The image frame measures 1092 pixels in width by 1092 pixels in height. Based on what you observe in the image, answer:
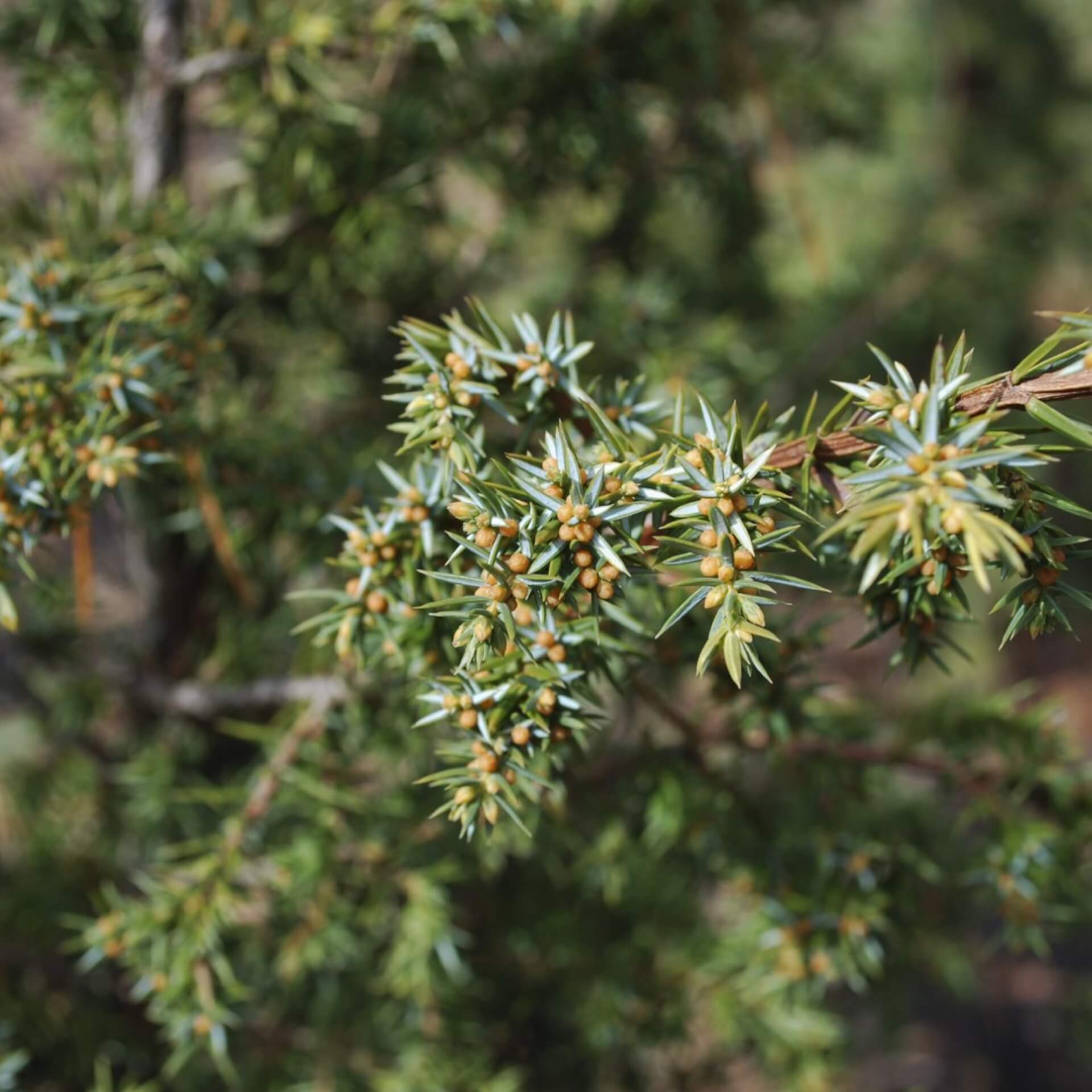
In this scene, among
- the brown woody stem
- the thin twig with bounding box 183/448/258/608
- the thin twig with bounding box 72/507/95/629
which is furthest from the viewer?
the thin twig with bounding box 72/507/95/629

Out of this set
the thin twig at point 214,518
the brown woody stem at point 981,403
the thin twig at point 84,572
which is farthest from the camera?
the thin twig at point 84,572

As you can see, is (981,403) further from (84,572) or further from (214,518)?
(84,572)

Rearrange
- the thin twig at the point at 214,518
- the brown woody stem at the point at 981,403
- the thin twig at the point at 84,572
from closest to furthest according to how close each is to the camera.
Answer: the brown woody stem at the point at 981,403 < the thin twig at the point at 214,518 < the thin twig at the point at 84,572

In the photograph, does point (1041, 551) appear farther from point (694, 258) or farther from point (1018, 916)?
point (694, 258)

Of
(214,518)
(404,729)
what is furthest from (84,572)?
(404,729)

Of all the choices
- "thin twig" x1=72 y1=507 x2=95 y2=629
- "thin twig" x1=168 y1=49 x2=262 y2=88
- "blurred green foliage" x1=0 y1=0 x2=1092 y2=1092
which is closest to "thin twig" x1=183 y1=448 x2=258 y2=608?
"blurred green foliage" x1=0 y1=0 x2=1092 y2=1092

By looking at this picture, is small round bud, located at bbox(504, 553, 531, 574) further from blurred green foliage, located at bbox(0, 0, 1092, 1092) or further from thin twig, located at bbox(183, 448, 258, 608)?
thin twig, located at bbox(183, 448, 258, 608)

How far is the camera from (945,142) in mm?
3268

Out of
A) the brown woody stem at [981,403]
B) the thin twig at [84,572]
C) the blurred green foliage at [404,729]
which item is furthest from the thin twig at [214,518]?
the brown woody stem at [981,403]

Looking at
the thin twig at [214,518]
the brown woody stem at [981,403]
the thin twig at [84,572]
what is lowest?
the brown woody stem at [981,403]

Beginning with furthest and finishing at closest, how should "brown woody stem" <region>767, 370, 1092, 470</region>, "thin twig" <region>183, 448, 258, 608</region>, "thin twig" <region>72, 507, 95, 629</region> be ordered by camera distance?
1. "thin twig" <region>72, 507, 95, 629</region>
2. "thin twig" <region>183, 448, 258, 608</region>
3. "brown woody stem" <region>767, 370, 1092, 470</region>

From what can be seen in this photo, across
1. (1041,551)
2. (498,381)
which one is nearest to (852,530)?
(1041,551)

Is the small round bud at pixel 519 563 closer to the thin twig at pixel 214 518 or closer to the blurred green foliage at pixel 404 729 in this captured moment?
the blurred green foliage at pixel 404 729

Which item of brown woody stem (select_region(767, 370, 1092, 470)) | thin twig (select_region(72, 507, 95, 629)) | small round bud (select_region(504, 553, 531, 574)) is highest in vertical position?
thin twig (select_region(72, 507, 95, 629))
